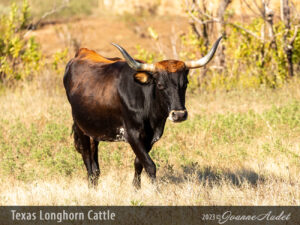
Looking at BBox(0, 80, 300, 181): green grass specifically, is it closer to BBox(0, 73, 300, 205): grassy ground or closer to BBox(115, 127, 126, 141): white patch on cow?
BBox(0, 73, 300, 205): grassy ground

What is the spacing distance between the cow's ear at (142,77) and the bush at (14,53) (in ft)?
21.6

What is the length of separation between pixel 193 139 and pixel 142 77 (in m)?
2.90

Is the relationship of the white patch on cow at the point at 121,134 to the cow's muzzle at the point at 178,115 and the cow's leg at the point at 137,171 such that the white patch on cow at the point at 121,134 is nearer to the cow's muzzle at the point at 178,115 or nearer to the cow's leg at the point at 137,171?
the cow's leg at the point at 137,171

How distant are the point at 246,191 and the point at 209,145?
7.73 ft

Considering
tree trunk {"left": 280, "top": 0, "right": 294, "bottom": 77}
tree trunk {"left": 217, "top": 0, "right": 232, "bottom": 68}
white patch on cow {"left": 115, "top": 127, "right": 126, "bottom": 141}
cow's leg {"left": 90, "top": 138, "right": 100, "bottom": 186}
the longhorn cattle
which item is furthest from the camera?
tree trunk {"left": 217, "top": 0, "right": 232, "bottom": 68}

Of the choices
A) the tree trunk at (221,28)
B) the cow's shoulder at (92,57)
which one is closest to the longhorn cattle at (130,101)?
the cow's shoulder at (92,57)

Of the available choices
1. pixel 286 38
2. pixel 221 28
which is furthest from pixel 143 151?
pixel 221 28

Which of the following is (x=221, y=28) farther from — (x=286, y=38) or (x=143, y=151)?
(x=143, y=151)

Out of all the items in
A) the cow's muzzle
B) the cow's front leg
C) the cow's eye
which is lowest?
the cow's front leg

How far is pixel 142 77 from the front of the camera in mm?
6090

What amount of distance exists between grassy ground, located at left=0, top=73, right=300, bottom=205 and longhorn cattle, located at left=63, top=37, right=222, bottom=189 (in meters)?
0.45

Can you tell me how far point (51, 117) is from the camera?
32.7 ft

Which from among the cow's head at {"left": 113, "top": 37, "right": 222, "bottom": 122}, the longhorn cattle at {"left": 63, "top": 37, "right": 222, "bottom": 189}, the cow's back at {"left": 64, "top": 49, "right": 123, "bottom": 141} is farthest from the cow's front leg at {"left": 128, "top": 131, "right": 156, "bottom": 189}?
the cow's head at {"left": 113, "top": 37, "right": 222, "bottom": 122}

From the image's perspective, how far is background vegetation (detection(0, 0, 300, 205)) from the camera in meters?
6.11
